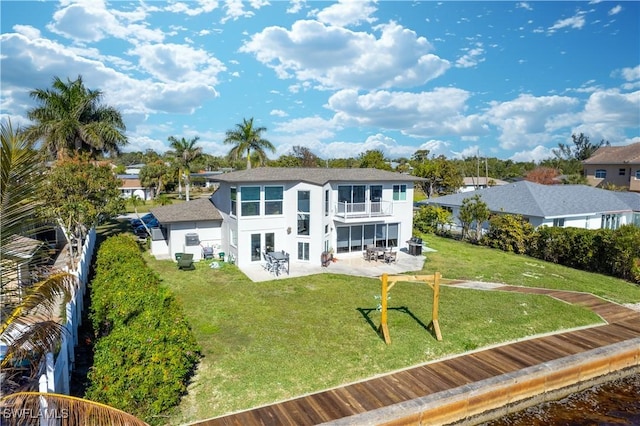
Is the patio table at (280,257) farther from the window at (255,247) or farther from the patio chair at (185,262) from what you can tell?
the patio chair at (185,262)

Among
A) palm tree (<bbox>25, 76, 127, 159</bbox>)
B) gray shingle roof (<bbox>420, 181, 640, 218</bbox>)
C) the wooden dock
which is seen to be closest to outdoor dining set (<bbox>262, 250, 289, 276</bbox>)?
the wooden dock

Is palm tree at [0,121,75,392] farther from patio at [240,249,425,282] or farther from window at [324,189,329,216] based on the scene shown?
window at [324,189,329,216]

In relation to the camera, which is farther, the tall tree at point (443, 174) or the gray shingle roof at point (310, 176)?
the tall tree at point (443, 174)

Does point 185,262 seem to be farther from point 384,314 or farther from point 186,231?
point 384,314

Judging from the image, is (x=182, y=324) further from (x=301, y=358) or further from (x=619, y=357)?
(x=619, y=357)

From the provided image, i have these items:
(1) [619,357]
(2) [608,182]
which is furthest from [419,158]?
(1) [619,357]

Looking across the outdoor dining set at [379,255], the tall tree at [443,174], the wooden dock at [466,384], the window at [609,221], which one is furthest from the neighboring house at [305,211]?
the tall tree at [443,174]
